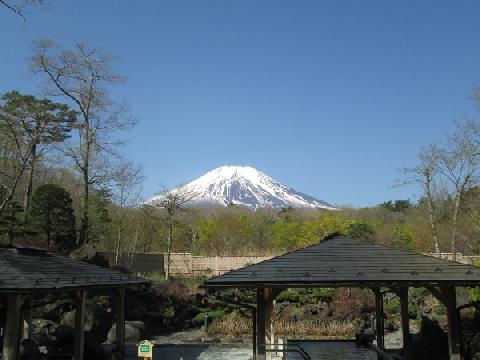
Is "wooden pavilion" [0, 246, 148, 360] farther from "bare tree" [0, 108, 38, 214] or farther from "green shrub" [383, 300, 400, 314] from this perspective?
"green shrub" [383, 300, 400, 314]

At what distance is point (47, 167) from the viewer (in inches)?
1355

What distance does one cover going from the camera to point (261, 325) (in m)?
9.52

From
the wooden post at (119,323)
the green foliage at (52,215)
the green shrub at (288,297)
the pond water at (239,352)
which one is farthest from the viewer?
the green shrub at (288,297)

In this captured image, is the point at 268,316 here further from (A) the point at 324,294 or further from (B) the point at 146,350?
(A) the point at 324,294

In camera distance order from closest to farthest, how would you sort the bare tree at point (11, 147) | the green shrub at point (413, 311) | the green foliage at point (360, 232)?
the green shrub at point (413, 311)
the bare tree at point (11, 147)
the green foliage at point (360, 232)

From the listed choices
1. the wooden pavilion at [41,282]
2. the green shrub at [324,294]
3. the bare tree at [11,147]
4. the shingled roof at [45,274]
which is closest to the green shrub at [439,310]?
the green shrub at [324,294]

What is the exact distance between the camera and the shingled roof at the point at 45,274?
9.27m

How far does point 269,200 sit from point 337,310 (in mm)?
162866

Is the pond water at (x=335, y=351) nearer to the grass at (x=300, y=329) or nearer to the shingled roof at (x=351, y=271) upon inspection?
the shingled roof at (x=351, y=271)

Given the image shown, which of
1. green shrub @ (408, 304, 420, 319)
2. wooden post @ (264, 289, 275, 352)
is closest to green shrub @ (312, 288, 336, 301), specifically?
green shrub @ (408, 304, 420, 319)

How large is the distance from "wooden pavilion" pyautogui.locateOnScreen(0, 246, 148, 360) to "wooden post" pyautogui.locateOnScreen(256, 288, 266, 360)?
12.3ft

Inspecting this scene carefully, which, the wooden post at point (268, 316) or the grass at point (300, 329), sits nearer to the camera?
the wooden post at point (268, 316)

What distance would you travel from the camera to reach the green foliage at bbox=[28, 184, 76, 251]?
22.0 m

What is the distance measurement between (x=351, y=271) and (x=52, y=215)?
1644 centimetres
